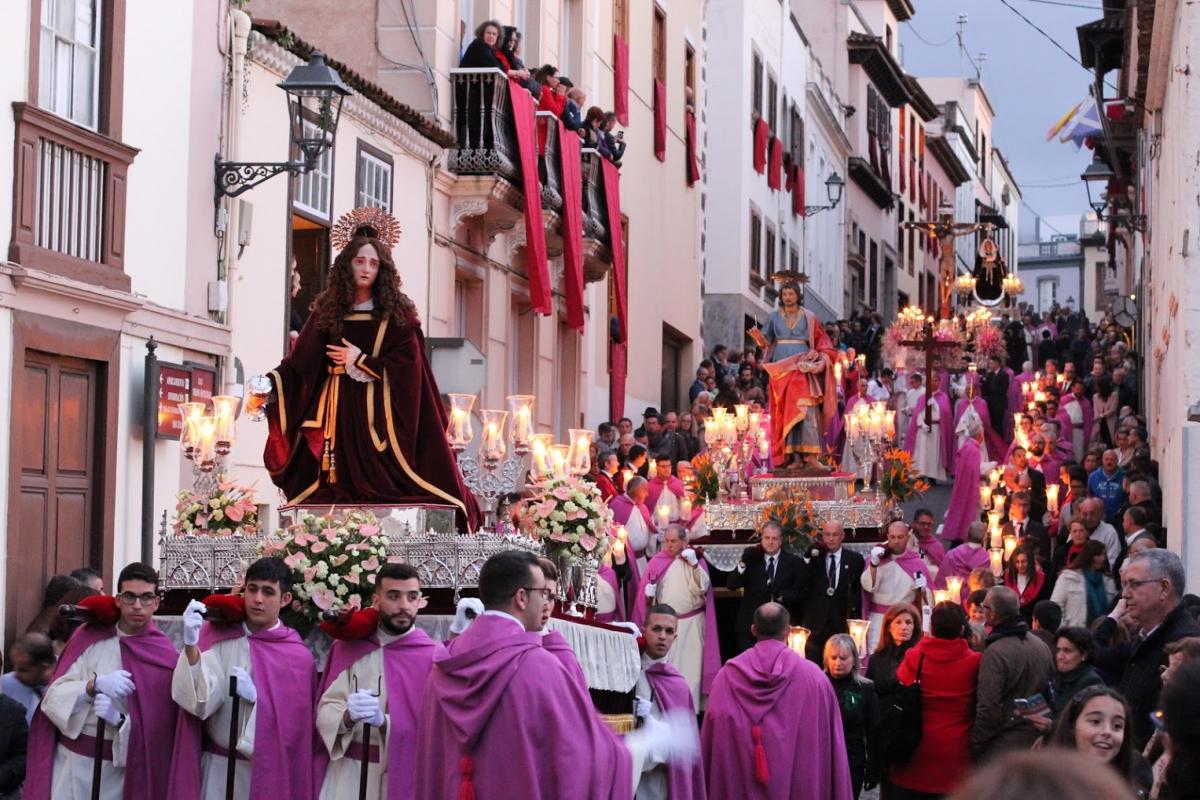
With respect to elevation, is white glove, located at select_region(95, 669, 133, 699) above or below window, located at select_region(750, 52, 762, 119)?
below

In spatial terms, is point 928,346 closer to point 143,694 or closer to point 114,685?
point 143,694

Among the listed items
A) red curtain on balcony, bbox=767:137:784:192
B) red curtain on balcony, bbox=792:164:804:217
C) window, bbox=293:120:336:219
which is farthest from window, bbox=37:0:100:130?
red curtain on balcony, bbox=792:164:804:217

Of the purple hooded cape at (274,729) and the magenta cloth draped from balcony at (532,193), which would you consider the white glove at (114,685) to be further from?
the magenta cloth draped from balcony at (532,193)

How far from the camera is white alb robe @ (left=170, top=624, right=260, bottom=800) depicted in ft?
29.1

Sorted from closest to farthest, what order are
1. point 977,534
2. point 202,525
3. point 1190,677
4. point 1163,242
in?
point 1190,677 < point 202,525 < point 977,534 < point 1163,242

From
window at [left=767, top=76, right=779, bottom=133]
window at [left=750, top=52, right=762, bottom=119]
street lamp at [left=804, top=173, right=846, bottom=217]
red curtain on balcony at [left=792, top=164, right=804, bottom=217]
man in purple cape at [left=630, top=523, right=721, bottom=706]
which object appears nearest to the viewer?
man in purple cape at [left=630, top=523, right=721, bottom=706]

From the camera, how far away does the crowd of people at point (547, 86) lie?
72.2 ft

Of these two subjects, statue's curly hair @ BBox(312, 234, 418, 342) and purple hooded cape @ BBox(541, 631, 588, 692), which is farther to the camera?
statue's curly hair @ BBox(312, 234, 418, 342)

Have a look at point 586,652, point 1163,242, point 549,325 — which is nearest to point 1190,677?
point 586,652

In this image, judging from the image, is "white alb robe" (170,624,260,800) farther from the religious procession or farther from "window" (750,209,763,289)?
"window" (750,209,763,289)

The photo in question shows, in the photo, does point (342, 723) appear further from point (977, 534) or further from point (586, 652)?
point (977, 534)

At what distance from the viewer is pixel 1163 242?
2183cm

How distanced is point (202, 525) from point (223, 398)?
74cm

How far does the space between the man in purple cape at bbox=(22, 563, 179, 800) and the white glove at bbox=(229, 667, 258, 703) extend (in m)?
0.37
